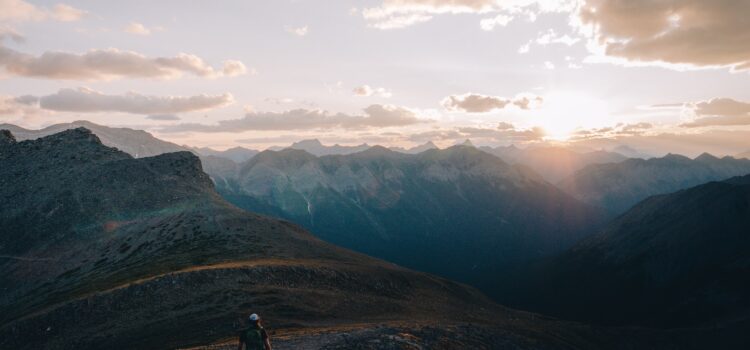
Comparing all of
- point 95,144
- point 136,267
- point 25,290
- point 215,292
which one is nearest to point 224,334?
point 215,292

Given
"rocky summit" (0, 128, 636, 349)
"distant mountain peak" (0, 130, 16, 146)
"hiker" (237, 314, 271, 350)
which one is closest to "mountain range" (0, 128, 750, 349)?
"rocky summit" (0, 128, 636, 349)

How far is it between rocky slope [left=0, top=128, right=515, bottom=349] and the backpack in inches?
1324

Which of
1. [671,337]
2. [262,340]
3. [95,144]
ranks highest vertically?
[95,144]

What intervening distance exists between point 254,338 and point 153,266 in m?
86.8

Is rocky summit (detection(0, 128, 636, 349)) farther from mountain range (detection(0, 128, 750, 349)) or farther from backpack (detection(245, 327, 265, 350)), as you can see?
backpack (detection(245, 327, 265, 350))

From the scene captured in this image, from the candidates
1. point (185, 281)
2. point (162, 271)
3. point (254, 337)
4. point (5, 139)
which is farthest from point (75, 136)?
point (254, 337)

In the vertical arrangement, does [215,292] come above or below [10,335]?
above

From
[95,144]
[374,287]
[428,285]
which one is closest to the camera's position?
[374,287]

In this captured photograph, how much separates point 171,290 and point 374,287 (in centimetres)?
3942

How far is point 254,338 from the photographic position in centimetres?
3111

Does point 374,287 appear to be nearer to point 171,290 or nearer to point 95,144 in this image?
point 171,290

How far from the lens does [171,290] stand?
81750 mm

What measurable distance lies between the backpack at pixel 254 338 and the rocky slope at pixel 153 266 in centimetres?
3362

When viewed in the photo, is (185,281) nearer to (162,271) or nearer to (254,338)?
(162,271)
